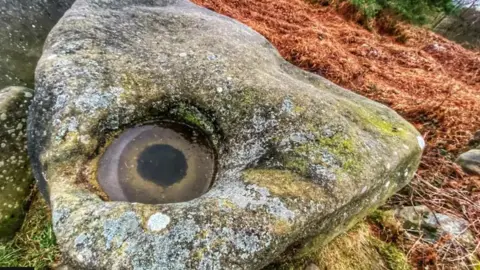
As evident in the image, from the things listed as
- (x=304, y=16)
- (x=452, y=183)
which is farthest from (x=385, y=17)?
(x=452, y=183)

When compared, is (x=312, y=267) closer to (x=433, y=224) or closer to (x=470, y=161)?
(x=433, y=224)

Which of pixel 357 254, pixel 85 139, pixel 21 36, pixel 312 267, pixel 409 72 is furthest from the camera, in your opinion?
pixel 409 72

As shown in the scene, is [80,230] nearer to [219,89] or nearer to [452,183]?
[219,89]

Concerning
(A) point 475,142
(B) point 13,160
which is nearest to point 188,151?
(B) point 13,160

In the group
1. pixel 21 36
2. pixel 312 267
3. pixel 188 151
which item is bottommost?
pixel 312 267

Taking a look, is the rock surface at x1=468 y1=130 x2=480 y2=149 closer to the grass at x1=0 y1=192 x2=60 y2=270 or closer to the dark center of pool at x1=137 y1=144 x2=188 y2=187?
the dark center of pool at x1=137 y1=144 x2=188 y2=187

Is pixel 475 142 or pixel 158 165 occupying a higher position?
→ pixel 158 165

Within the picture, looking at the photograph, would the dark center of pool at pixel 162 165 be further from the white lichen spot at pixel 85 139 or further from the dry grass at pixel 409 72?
the dry grass at pixel 409 72
